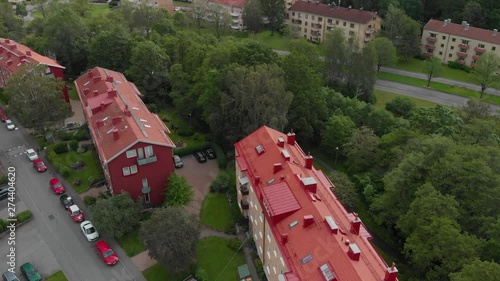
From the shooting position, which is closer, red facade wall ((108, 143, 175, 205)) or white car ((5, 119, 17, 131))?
red facade wall ((108, 143, 175, 205))

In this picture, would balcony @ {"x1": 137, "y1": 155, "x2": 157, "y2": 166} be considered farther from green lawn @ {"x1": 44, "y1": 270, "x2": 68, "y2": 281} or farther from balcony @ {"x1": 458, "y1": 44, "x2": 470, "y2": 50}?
balcony @ {"x1": 458, "y1": 44, "x2": 470, "y2": 50}

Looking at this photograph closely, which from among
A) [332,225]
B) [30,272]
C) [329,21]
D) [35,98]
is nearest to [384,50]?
[329,21]

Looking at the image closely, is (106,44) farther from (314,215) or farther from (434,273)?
(434,273)

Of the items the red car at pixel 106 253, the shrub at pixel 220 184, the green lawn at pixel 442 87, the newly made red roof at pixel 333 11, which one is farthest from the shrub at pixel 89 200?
the newly made red roof at pixel 333 11

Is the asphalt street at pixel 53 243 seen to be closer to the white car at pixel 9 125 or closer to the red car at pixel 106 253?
the red car at pixel 106 253

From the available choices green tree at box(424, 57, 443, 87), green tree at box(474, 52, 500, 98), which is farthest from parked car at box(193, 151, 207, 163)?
green tree at box(474, 52, 500, 98)
